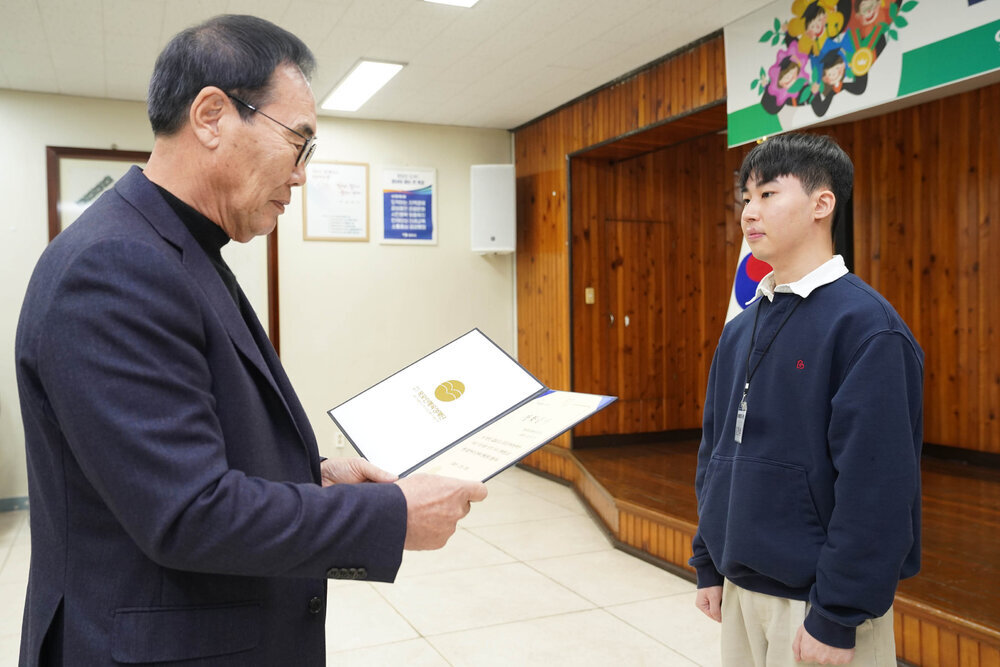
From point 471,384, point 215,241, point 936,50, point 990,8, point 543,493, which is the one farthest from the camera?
point 543,493

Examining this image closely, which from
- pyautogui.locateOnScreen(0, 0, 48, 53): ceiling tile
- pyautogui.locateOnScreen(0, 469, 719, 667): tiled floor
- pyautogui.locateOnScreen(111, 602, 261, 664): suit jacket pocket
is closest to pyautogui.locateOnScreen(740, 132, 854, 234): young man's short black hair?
pyautogui.locateOnScreen(111, 602, 261, 664): suit jacket pocket

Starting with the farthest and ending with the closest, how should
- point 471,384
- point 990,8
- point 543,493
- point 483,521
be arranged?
point 543,493 < point 483,521 < point 990,8 < point 471,384

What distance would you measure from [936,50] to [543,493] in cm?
384

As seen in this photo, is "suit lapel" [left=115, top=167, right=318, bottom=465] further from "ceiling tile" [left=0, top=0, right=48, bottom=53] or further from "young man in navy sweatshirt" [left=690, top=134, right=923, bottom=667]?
"ceiling tile" [left=0, top=0, right=48, bottom=53]

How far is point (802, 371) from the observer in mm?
1532

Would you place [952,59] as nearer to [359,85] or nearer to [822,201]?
[822,201]

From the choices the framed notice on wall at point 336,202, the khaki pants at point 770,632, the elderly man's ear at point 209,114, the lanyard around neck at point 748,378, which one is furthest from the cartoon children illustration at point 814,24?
the framed notice on wall at point 336,202

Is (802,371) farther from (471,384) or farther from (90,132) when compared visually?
(90,132)

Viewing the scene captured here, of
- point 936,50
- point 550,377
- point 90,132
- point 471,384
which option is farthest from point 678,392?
point 471,384

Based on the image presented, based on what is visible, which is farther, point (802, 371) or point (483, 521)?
point (483, 521)

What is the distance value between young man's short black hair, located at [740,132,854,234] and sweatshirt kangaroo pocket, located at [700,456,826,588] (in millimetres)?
597

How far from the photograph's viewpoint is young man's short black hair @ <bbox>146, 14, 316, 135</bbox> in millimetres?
967

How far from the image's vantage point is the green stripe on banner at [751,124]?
397cm

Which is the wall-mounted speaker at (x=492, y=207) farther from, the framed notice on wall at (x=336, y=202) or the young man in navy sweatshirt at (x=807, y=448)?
the young man in navy sweatshirt at (x=807, y=448)
